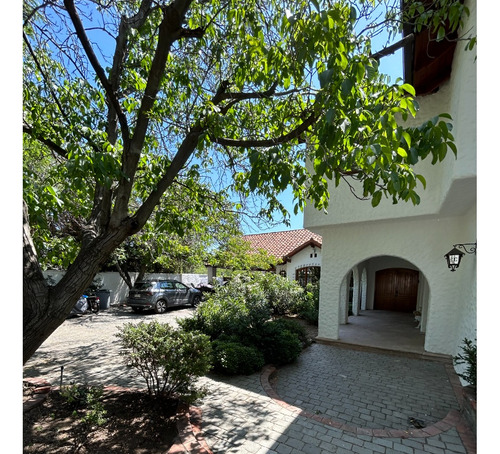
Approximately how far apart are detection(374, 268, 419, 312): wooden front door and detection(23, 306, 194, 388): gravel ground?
1277 cm

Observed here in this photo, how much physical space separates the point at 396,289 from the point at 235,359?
11806mm

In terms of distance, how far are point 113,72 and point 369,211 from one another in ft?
20.9

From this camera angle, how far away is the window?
17.1 metres

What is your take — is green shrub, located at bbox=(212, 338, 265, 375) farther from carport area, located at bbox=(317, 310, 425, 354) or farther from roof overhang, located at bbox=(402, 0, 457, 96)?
roof overhang, located at bbox=(402, 0, 457, 96)

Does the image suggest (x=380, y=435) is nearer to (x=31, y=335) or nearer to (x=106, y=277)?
(x=31, y=335)

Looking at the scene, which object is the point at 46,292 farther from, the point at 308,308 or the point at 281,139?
the point at 308,308

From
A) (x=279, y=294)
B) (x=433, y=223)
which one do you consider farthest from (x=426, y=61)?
(x=279, y=294)

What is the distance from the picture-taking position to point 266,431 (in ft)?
11.6

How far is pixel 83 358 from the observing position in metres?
6.35

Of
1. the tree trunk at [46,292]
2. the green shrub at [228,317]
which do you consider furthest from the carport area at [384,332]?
the tree trunk at [46,292]

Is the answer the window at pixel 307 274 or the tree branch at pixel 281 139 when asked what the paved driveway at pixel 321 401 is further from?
the window at pixel 307 274
